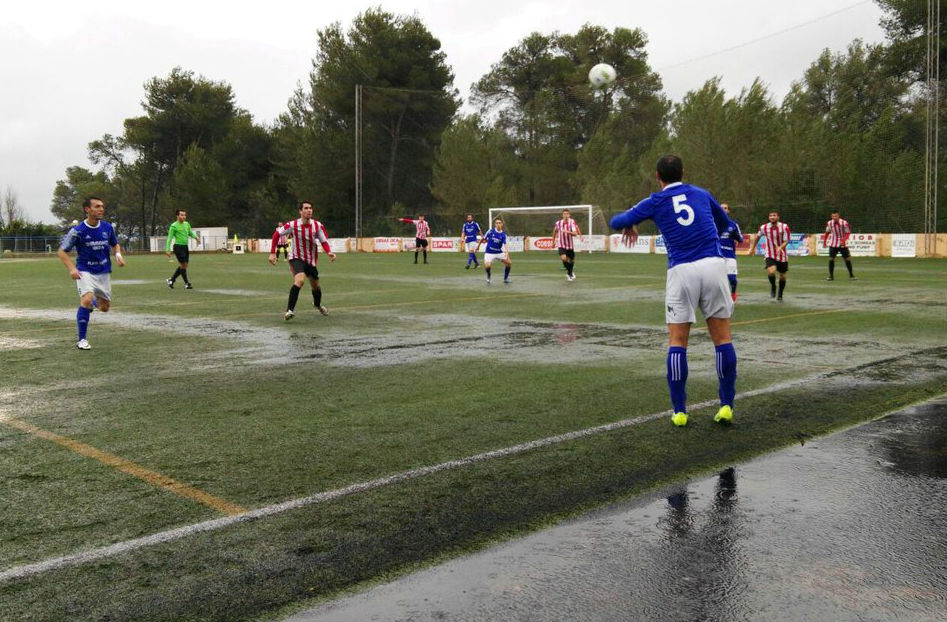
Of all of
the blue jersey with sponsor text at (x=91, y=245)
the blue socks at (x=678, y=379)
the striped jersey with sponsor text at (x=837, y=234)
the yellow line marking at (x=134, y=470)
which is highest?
the striped jersey with sponsor text at (x=837, y=234)

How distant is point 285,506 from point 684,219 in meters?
3.66

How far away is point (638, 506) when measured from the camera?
4.40 m

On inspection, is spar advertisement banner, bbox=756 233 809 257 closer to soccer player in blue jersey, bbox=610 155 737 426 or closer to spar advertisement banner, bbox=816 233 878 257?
spar advertisement banner, bbox=816 233 878 257

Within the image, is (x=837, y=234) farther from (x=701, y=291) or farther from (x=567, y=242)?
(x=701, y=291)

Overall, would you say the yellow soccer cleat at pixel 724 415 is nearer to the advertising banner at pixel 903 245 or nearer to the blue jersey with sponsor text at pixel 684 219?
the blue jersey with sponsor text at pixel 684 219

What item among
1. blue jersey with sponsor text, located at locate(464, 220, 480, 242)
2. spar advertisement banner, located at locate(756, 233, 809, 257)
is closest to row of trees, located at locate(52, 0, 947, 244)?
spar advertisement banner, located at locate(756, 233, 809, 257)

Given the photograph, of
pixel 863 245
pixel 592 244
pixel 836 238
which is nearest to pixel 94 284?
pixel 836 238

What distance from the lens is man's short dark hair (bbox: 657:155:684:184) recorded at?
21.1 ft

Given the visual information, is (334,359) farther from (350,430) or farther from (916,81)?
(916,81)

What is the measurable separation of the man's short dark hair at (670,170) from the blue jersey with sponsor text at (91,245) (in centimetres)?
772

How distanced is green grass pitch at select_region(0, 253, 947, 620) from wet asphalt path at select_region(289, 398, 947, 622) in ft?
0.87

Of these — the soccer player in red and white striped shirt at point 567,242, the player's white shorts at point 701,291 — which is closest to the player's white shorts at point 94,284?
the player's white shorts at point 701,291

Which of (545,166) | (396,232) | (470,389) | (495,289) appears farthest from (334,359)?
→ (545,166)

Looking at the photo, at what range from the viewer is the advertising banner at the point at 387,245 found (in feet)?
181
